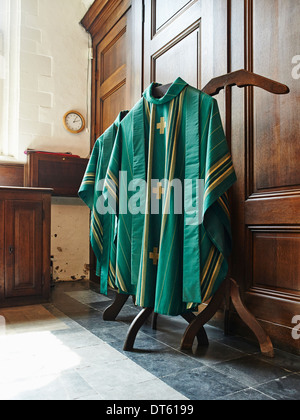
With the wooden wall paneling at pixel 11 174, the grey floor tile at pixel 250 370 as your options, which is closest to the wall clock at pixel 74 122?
the wooden wall paneling at pixel 11 174

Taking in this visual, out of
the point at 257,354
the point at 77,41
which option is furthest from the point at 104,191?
the point at 77,41

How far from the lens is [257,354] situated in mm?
1588

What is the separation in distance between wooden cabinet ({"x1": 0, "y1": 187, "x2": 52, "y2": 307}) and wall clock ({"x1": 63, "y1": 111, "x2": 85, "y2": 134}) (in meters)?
1.27

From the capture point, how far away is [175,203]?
165 cm

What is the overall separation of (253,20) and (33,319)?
2.10 meters

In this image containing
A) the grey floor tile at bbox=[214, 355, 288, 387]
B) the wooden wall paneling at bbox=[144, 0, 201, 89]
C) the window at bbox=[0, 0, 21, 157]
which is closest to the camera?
the grey floor tile at bbox=[214, 355, 288, 387]

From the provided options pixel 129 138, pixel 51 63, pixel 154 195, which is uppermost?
pixel 51 63

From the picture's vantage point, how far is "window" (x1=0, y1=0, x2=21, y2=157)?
358 centimetres

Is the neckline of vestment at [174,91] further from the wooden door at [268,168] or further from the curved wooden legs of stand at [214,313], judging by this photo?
the curved wooden legs of stand at [214,313]

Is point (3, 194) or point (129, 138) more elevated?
point (129, 138)

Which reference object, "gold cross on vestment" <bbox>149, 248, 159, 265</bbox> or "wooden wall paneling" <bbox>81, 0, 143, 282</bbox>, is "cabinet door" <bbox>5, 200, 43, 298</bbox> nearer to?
"wooden wall paneling" <bbox>81, 0, 143, 282</bbox>

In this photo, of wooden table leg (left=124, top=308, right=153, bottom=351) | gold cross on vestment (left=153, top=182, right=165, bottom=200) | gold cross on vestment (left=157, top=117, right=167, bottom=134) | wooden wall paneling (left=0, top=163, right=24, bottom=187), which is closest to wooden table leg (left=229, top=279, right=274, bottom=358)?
wooden table leg (left=124, top=308, right=153, bottom=351)

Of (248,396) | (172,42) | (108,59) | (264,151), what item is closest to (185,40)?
(172,42)
